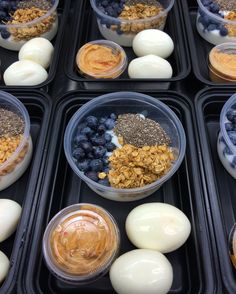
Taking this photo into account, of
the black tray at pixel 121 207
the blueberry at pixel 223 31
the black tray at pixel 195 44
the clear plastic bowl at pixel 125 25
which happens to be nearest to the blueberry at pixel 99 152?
the black tray at pixel 121 207

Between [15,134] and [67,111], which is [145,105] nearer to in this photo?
[67,111]

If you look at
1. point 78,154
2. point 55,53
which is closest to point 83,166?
point 78,154

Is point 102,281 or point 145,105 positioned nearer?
point 102,281

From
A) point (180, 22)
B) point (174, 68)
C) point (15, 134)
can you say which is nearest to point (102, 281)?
point (15, 134)

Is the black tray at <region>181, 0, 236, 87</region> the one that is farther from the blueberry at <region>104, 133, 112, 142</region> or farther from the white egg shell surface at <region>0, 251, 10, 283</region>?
the white egg shell surface at <region>0, 251, 10, 283</region>

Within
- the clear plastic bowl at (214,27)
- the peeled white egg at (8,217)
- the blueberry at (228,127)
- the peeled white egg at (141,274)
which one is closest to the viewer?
the peeled white egg at (141,274)

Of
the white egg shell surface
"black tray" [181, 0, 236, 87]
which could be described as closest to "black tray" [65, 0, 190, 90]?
"black tray" [181, 0, 236, 87]

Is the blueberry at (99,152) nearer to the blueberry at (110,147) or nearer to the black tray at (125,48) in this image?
the blueberry at (110,147)
